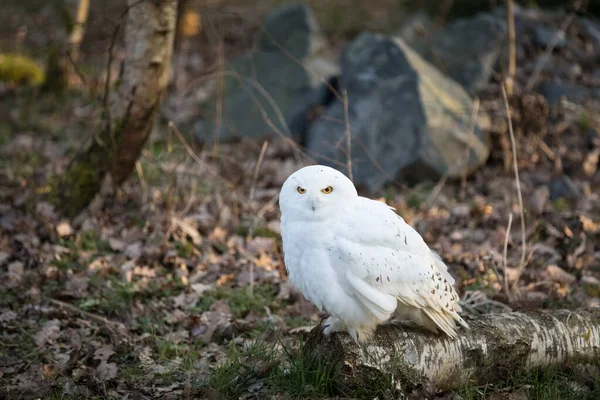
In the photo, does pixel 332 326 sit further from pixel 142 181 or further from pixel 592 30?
pixel 592 30

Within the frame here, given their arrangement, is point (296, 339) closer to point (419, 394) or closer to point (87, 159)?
point (419, 394)

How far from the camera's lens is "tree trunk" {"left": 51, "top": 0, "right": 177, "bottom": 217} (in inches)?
245

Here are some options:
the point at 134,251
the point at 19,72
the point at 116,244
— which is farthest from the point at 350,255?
the point at 19,72

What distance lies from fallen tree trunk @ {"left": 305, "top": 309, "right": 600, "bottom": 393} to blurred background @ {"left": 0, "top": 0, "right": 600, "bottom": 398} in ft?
0.41

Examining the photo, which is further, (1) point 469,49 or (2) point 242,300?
(1) point 469,49

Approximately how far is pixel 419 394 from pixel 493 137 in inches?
202

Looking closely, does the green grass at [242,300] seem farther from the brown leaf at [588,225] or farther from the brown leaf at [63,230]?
the brown leaf at [588,225]

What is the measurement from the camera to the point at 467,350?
13.7 feet

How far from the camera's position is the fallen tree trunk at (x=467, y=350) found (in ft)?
12.8

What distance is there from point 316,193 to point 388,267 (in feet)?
1.91

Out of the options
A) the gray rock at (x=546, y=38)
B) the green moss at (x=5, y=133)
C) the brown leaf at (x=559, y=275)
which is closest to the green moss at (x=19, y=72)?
the green moss at (x=5, y=133)

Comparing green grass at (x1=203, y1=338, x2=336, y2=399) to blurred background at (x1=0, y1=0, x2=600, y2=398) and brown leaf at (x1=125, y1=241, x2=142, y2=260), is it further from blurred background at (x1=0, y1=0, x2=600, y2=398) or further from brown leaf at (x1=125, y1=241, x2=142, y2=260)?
brown leaf at (x1=125, y1=241, x2=142, y2=260)

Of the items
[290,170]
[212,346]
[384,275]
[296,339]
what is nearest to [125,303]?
[212,346]

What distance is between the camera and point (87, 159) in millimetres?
6691
